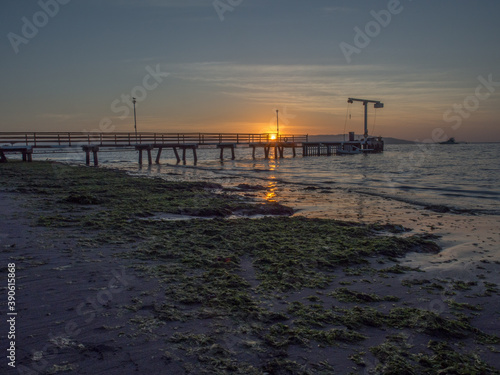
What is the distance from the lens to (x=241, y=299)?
15.5ft

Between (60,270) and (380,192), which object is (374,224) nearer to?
(60,270)

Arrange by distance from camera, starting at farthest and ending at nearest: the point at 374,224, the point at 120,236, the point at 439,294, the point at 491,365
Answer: the point at 374,224 → the point at 120,236 → the point at 439,294 → the point at 491,365

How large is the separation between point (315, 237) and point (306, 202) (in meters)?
6.61

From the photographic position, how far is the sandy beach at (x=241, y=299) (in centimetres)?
347

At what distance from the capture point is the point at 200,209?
11375mm

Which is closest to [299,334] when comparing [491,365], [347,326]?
[347,326]

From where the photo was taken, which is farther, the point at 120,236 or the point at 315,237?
the point at 315,237

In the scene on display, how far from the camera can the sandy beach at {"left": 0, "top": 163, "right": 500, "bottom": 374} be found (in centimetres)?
347

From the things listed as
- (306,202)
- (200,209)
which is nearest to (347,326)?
(200,209)

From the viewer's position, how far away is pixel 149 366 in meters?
3.25

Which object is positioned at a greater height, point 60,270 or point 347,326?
point 60,270

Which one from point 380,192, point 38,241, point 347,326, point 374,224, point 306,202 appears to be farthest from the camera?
point 380,192

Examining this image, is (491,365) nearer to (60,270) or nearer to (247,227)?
(60,270)

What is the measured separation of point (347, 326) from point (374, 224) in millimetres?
6318
